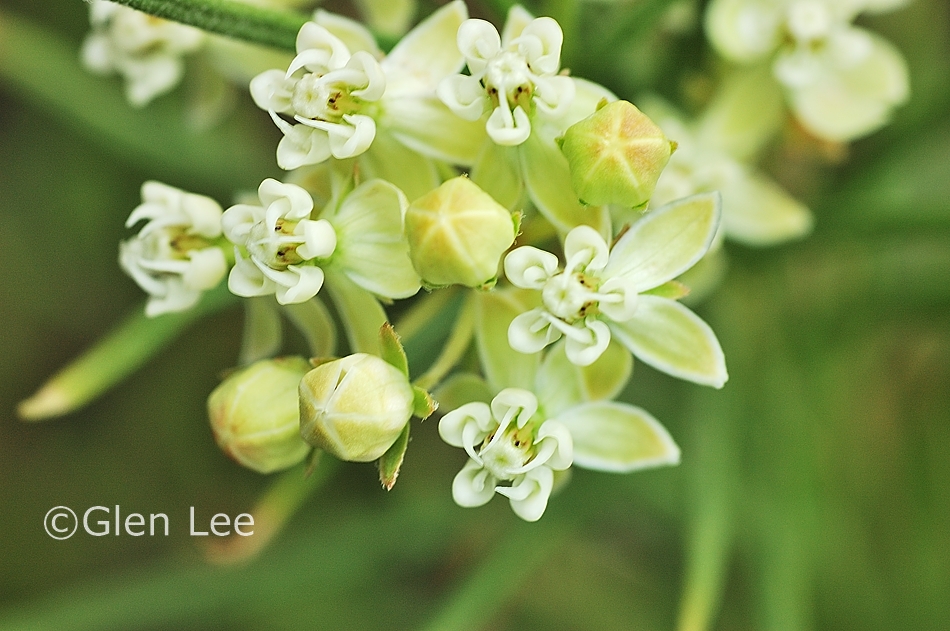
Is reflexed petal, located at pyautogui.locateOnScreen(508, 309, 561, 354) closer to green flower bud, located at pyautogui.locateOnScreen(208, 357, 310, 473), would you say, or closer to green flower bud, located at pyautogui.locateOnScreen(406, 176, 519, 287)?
green flower bud, located at pyautogui.locateOnScreen(406, 176, 519, 287)

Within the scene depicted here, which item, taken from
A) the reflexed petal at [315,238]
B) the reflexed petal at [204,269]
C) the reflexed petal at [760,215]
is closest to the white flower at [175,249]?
the reflexed petal at [204,269]

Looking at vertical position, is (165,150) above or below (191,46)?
below

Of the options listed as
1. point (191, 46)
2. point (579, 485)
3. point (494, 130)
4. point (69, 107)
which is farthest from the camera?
point (69, 107)

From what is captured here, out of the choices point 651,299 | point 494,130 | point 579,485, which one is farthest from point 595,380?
point 579,485

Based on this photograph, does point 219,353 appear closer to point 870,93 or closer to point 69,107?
point 69,107

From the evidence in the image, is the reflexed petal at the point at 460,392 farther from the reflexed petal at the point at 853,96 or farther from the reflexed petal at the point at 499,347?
the reflexed petal at the point at 853,96

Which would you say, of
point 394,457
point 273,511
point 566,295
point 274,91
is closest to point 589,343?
point 566,295
